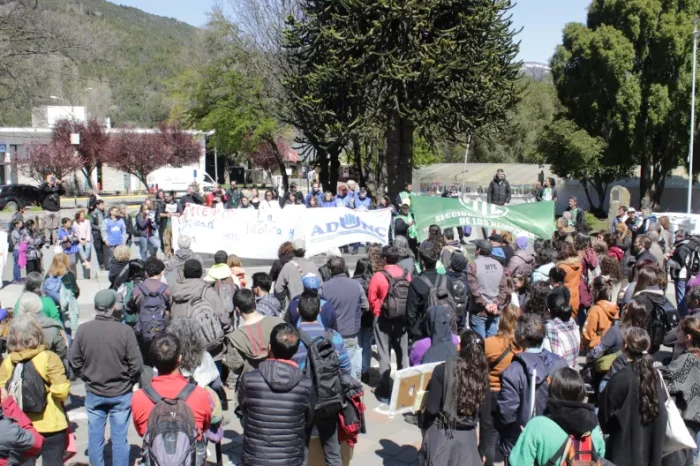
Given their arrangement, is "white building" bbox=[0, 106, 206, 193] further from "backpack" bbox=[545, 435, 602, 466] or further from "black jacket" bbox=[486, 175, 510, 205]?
"backpack" bbox=[545, 435, 602, 466]

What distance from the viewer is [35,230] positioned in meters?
14.5

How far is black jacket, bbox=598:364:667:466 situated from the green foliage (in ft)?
101

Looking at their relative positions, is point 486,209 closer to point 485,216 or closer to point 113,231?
point 485,216

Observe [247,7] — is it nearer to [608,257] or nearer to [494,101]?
[494,101]

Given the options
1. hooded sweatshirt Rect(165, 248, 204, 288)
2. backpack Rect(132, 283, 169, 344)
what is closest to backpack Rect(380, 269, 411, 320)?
backpack Rect(132, 283, 169, 344)

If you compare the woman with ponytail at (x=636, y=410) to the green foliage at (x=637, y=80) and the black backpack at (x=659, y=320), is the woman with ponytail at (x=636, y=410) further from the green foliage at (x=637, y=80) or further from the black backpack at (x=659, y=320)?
the green foliage at (x=637, y=80)

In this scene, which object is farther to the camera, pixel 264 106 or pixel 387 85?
pixel 264 106

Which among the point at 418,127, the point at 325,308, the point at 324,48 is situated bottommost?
the point at 325,308

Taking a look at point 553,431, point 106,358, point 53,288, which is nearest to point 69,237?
point 53,288

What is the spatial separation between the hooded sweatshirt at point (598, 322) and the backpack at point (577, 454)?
262 centimetres

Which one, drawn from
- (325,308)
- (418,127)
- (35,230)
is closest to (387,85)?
(418,127)

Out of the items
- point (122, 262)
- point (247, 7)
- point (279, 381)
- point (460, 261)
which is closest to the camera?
point (279, 381)

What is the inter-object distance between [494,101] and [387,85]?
3.31 metres

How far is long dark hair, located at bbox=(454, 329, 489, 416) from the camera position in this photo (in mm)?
4543
